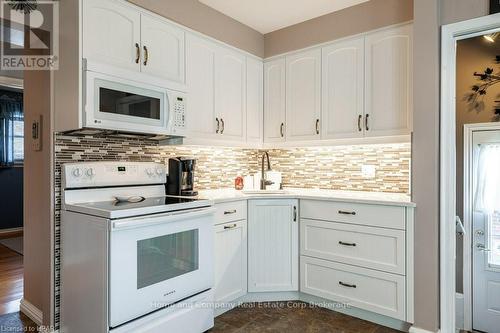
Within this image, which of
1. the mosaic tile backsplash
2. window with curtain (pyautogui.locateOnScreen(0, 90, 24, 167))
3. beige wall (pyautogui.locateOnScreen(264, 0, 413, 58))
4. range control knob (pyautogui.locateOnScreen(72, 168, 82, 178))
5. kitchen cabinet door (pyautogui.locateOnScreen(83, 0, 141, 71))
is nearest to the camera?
kitchen cabinet door (pyautogui.locateOnScreen(83, 0, 141, 71))

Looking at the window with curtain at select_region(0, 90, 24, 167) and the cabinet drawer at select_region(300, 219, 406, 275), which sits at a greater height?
the window with curtain at select_region(0, 90, 24, 167)

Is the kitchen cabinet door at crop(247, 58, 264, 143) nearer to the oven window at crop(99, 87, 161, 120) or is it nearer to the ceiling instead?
the ceiling

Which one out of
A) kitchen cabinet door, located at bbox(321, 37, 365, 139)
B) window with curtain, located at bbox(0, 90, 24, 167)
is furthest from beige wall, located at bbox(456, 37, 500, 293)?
window with curtain, located at bbox(0, 90, 24, 167)

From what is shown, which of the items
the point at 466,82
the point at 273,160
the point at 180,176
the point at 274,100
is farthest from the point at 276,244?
the point at 466,82

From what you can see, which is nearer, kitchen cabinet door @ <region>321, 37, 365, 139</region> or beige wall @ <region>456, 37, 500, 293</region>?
kitchen cabinet door @ <region>321, 37, 365, 139</region>

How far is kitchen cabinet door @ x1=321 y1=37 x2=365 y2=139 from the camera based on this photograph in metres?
2.65

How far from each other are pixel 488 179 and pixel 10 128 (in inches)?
267

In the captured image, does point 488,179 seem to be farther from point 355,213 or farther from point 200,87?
point 200,87

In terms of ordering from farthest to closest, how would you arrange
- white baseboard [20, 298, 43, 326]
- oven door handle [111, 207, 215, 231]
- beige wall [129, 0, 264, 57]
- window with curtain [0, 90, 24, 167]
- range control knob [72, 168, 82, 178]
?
window with curtain [0, 90, 24, 167]
beige wall [129, 0, 264, 57]
white baseboard [20, 298, 43, 326]
range control knob [72, 168, 82, 178]
oven door handle [111, 207, 215, 231]

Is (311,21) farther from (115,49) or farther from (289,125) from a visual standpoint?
(115,49)

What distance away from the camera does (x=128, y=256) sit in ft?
5.55

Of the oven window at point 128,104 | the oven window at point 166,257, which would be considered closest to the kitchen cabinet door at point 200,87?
the oven window at point 128,104

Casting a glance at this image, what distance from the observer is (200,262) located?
210cm

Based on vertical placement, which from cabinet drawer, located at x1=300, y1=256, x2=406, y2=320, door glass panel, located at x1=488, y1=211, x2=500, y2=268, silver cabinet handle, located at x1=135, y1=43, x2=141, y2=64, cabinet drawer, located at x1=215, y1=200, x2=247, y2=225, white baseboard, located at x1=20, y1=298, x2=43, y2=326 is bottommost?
white baseboard, located at x1=20, y1=298, x2=43, y2=326
